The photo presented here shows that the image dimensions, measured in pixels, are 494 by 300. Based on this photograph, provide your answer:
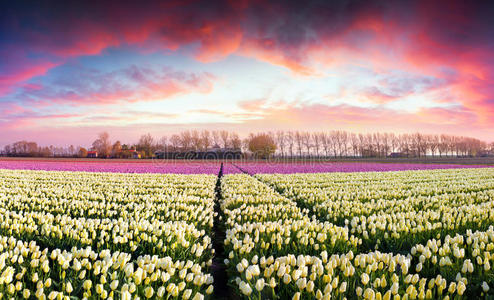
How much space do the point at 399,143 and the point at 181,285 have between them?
116 metres

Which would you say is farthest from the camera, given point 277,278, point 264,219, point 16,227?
point 264,219

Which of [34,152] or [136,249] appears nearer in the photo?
[136,249]

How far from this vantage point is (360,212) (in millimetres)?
7211

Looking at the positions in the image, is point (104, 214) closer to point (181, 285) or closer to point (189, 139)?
point (181, 285)

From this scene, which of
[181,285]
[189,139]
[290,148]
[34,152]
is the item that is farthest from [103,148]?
[181,285]

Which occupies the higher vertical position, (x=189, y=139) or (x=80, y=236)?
(x=189, y=139)

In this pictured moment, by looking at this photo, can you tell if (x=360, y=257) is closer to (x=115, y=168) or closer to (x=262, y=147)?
(x=115, y=168)

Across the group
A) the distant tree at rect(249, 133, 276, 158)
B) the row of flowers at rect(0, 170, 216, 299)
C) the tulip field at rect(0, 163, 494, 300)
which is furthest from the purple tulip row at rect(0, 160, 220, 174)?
the distant tree at rect(249, 133, 276, 158)

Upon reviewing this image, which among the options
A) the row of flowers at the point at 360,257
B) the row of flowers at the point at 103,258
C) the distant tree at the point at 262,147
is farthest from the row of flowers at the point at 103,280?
the distant tree at the point at 262,147

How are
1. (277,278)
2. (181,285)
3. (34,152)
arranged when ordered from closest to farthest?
1. (181,285)
2. (277,278)
3. (34,152)

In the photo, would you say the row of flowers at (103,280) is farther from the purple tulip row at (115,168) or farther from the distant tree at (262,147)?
the distant tree at (262,147)

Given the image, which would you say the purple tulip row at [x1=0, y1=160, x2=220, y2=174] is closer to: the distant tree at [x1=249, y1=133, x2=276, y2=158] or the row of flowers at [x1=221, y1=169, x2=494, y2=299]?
the row of flowers at [x1=221, y1=169, x2=494, y2=299]

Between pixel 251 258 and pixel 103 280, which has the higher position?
pixel 103 280

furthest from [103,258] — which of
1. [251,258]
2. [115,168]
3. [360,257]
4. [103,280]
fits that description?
[115,168]
